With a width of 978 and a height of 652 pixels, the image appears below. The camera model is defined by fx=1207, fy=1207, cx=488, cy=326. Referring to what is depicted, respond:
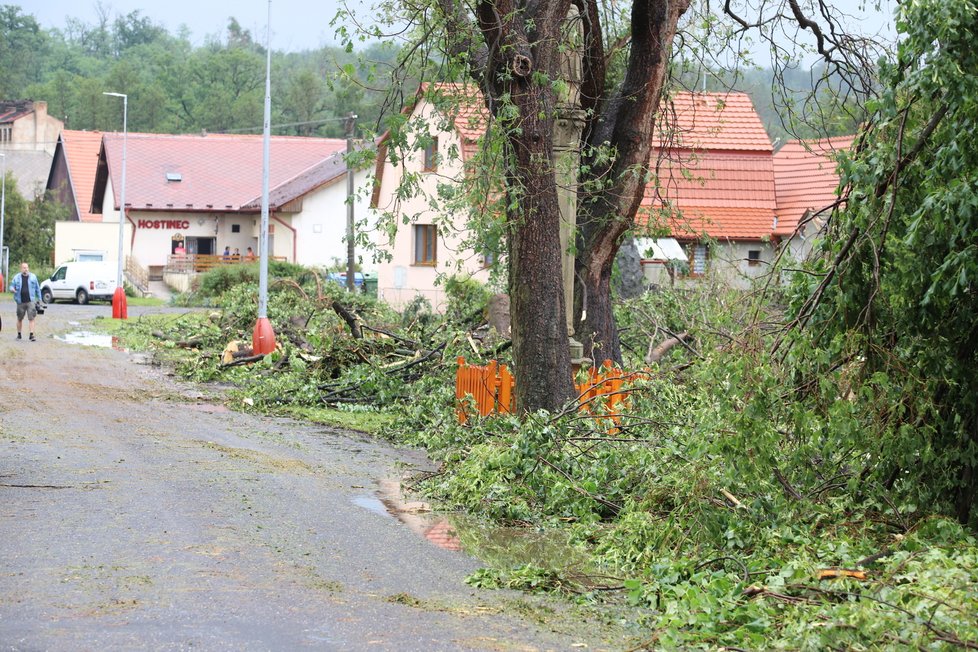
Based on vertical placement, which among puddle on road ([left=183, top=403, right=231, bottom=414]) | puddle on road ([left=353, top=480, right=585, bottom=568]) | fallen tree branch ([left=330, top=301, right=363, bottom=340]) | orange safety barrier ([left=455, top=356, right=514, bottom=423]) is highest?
fallen tree branch ([left=330, top=301, right=363, bottom=340])

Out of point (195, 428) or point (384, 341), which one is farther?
point (384, 341)

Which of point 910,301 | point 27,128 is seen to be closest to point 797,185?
point 910,301

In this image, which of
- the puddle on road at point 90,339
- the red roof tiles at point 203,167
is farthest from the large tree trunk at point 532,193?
the red roof tiles at point 203,167

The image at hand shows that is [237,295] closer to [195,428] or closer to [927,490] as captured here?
[195,428]

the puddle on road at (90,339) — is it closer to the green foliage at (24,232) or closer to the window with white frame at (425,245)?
the window with white frame at (425,245)

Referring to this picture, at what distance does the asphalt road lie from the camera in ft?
20.4

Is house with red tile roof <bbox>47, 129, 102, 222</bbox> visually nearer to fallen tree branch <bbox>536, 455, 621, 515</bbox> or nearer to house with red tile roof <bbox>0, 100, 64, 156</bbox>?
house with red tile roof <bbox>0, 100, 64, 156</bbox>

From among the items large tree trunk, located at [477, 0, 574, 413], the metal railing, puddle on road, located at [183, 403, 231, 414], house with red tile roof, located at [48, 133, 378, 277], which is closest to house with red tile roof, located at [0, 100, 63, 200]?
house with red tile roof, located at [48, 133, 378, 277]

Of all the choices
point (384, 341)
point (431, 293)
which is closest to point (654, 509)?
point (384, 341)

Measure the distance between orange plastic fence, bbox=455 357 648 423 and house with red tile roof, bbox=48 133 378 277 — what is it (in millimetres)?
40526

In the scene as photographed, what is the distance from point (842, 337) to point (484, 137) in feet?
19.7

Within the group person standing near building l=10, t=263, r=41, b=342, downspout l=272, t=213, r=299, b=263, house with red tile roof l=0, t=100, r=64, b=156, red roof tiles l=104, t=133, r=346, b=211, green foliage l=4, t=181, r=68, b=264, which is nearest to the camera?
person standing near building l=10, t=263, r=41, b=342

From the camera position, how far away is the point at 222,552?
8078 mm

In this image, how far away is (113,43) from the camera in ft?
538
